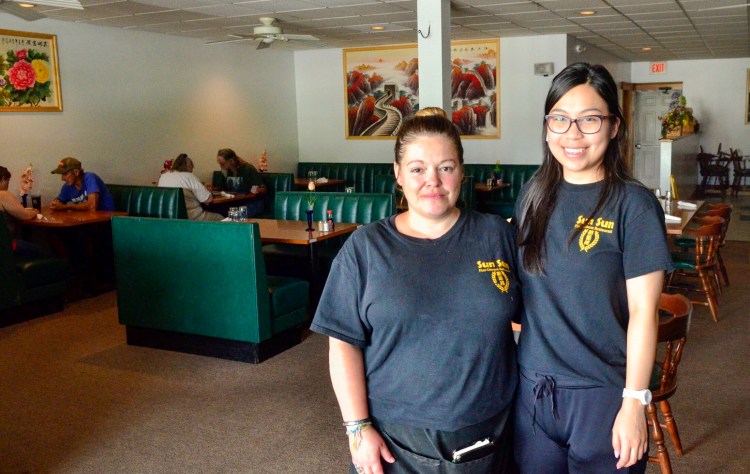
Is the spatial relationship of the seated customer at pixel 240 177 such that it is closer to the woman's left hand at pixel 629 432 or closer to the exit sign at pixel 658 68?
the woman's left hand at pixel 629 432

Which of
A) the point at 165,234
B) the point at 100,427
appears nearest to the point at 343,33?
the point at 165,234

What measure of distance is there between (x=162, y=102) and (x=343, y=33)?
2479 millimetres

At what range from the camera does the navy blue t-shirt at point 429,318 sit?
5.37 feet

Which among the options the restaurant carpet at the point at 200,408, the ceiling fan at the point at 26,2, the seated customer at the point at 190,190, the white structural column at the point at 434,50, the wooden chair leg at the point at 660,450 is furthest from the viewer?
the seated customer at the point at 190,190

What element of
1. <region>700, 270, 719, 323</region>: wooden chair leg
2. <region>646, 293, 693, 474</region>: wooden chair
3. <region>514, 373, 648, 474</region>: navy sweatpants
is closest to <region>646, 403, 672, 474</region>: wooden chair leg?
<region>646, 293, 693, 474</region>: wooden chair

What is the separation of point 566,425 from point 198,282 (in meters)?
3.59

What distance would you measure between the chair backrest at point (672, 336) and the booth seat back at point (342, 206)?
3.46m

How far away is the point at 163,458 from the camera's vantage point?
140 inches

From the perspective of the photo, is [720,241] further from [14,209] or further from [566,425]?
[14,209]

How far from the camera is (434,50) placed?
7.11m

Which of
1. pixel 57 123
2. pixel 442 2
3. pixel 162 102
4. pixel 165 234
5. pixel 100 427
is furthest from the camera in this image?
pixel 162 102

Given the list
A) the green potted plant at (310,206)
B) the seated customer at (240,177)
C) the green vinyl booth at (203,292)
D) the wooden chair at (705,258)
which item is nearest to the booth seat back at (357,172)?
the seated customer at (240,177)

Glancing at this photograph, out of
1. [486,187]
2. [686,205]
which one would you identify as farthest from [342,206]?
[686,205]

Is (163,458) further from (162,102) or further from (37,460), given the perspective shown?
(162,102)
